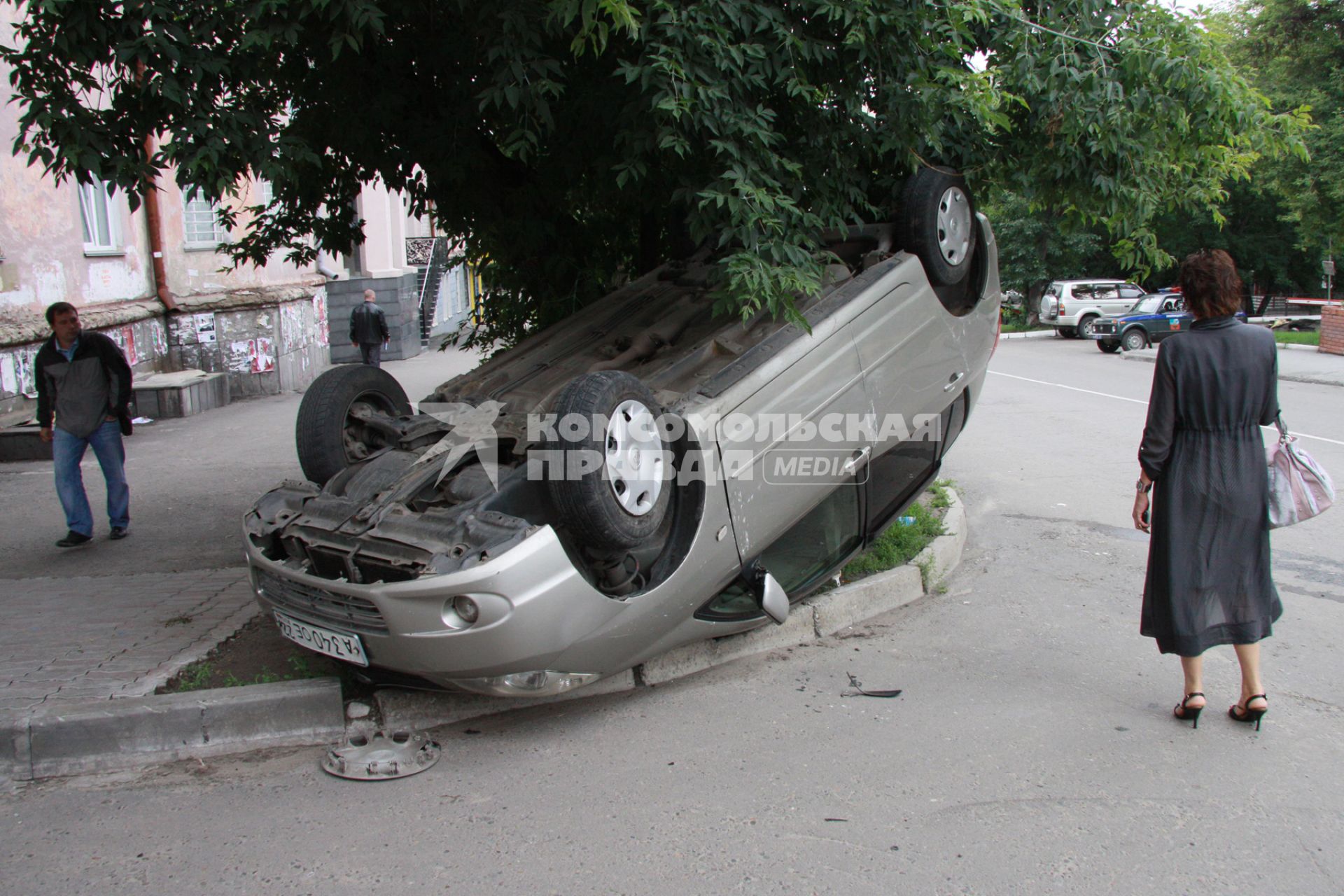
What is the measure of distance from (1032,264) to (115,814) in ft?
117

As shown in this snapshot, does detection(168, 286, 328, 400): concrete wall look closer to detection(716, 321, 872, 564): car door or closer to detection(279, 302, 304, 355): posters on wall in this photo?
detection(279, 302, 304, 355): posters on wall

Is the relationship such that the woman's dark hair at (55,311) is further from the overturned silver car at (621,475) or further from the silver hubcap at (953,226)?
the silver hubcap at (953,226)

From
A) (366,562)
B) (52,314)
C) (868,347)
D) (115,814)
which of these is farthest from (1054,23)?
(52,314)

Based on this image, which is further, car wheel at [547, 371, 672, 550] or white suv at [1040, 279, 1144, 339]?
white suv at [1040, 279, 1144, 339]

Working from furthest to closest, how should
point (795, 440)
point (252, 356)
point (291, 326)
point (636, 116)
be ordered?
point (291, 326) → point (252, 356) → point (636, 116) → point (795, 440)

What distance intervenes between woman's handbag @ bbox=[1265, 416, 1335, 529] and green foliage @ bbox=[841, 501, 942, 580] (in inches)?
78.1

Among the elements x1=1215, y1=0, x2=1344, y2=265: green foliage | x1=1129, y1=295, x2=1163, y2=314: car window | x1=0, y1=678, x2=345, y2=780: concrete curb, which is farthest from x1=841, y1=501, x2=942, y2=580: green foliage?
x1=1215, y1=0, x2=1344, y2=265: green foliage

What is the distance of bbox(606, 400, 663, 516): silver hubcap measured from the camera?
380 centimetres

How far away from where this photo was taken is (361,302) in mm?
21250

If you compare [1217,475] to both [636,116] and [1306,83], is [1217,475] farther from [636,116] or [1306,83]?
[1306,83]

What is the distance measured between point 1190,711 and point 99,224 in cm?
1360

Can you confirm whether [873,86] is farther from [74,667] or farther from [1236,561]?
[74,667]

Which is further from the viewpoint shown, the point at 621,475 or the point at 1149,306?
the point at 1149,306

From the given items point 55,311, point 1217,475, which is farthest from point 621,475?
point 55,311
